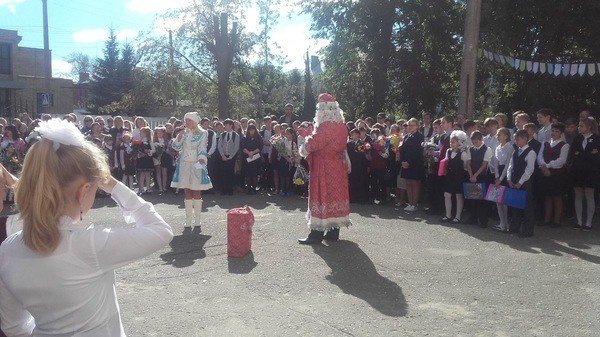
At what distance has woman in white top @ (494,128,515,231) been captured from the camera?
9.02m

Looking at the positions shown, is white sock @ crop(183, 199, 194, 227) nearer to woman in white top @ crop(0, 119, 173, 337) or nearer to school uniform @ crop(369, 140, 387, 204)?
school uniform @ crop(369, 140, 387, 204)

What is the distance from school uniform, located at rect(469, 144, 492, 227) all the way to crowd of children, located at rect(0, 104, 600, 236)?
0.06 ft

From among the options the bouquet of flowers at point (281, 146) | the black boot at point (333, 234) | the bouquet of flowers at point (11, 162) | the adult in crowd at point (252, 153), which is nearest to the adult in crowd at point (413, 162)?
the bouquet of flowers at point (281, 146)

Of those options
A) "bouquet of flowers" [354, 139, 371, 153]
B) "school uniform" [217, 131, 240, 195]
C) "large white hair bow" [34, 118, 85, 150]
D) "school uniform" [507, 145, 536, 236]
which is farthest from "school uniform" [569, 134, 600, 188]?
"large white hair bow" [34, 118, 85, 150]

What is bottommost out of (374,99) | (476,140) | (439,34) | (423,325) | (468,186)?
(423,325)

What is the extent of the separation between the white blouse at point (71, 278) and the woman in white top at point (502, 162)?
8036 millimetres

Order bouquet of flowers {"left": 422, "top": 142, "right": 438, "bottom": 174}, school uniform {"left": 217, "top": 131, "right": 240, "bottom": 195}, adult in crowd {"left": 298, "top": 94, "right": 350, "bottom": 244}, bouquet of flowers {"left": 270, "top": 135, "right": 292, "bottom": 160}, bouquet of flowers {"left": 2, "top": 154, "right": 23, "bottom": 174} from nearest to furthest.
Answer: adult in crowd {"left": 298, "top": 94, "right": 350, "bottom": 244} → bouquet of flowers {"left": 422, "top": 142, "right": 438, "bottom": 174} → bouquet of flowers {"left": 2, "top": 154, "right": 23, "bottom": 174} → bouquet of flowers {"left": 270, "top": 135, "right": 292, "bottom": 160} → school uniform {"left": 217, "top": 131, "right": 240, "bottom": 195}

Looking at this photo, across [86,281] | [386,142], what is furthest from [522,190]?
[86,281]

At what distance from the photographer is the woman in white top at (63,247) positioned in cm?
185

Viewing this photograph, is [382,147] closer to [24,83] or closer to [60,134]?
[60,134]

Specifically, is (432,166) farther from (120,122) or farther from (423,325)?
(120,122)

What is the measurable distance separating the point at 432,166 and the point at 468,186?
1280 millimetres

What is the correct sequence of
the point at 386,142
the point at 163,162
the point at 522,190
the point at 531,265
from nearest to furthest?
the point at 531,265 < the point at 522,190 < the point at 386,142 < the point at 163,162

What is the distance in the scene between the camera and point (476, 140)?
9.37 metres
